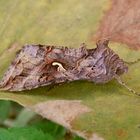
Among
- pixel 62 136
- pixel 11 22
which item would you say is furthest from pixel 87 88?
pixel 11 22

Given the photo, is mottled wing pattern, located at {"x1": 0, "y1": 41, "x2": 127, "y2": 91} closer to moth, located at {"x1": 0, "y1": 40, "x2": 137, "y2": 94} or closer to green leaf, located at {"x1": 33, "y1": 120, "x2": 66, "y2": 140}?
moth, located at {"x1": 0, "y1": 40, "x2": 137, "y2": 94}

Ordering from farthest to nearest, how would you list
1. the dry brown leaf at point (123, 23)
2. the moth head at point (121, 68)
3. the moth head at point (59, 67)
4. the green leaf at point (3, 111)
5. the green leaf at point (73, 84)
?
the green leaf at point (3, 111)
the dry brown leaf at point (123, 23)
the moth head at point (59, 67)
the moth head at point (121, 68)
the green leaf at point (73, 84)

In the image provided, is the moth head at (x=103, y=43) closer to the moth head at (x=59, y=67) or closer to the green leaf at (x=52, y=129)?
the moth head at (x=59, y=67)

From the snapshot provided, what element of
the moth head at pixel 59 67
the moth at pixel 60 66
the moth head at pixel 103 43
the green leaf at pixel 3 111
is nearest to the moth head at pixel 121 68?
the moth at pixel 60 66

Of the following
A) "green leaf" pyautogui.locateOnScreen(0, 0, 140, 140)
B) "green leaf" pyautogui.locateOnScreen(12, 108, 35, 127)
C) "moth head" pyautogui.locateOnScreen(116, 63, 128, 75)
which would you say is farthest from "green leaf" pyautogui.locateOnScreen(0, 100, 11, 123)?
"moth head" pyautogui.locateOnScreen(116, 63, 128, 75)

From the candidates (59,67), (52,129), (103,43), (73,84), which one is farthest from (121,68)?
(52,129)

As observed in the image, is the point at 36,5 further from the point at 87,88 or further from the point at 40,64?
the point at 87,88
